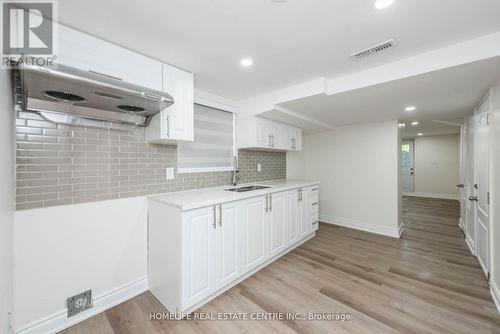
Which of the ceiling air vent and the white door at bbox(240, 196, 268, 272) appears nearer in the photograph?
the ceiling air vent

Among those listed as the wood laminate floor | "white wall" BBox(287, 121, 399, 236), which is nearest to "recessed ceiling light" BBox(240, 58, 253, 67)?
the wood laminate floor

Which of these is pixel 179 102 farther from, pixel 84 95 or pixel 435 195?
pixel 435 195

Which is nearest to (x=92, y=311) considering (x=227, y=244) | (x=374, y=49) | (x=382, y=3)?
(x=227, y=244)

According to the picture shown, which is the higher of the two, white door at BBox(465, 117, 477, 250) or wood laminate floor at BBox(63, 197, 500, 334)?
white door at BBox(465, 117, 477, 250)

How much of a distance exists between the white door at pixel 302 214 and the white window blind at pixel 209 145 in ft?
3.98

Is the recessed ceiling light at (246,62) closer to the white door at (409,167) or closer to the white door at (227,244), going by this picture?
the white door at (227,244)

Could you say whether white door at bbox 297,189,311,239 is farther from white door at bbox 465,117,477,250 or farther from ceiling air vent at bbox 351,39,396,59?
white door at bbox 465,117,477,250

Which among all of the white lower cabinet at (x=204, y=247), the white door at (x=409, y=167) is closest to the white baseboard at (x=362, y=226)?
the white lower cabinet at (x=204, y=247)

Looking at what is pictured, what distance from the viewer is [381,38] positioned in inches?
62.8

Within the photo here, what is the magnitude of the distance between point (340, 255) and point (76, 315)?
3020 mm

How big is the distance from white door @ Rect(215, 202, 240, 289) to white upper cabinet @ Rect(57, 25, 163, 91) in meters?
1.39

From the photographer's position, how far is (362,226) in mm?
3980

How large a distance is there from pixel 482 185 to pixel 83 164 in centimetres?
431

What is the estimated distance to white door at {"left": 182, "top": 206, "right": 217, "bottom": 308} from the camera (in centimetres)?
171
